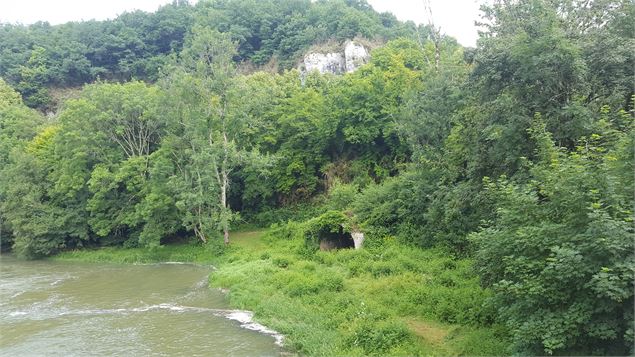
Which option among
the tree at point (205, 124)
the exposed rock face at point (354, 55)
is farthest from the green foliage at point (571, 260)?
the exposed rock face at point (354, 55)

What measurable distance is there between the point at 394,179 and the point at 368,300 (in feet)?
46.3

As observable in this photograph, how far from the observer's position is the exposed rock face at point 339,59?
65.5 m

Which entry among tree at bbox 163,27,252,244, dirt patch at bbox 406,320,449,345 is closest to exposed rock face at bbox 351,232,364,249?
tree at bbox 163,27,252,244

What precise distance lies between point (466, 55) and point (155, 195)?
81.5 ft

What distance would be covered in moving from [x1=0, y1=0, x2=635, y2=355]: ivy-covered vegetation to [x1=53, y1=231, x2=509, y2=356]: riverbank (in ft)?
0.36

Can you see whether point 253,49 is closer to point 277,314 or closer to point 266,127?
point 266,127

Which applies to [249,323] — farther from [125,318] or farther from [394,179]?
[394,179]

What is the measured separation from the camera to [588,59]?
49.3 ft

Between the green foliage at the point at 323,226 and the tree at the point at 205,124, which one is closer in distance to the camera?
the green foliage at the point at 323,226

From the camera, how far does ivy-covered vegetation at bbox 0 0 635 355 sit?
31.9ft

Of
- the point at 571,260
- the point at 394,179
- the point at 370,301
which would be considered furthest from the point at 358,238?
the point at 571,260

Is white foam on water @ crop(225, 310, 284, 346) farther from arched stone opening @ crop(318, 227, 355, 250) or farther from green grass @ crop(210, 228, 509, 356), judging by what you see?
arched stone opening @ crop(318, 227, 355, 250)

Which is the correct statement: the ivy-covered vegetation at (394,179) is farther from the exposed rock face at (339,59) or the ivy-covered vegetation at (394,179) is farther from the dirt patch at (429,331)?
the exposed rock face at (339,59)

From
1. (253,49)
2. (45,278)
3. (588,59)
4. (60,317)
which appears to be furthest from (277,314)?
(253,49)
